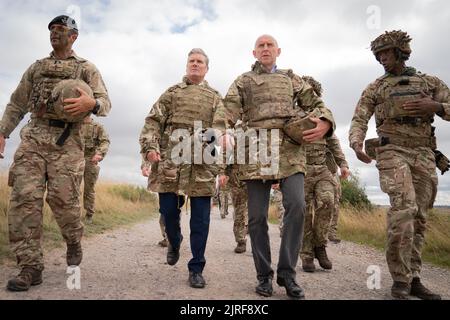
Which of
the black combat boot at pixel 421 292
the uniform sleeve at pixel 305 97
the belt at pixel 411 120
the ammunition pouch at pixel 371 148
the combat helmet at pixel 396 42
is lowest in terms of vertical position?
the black combat boot at pixel 421 292

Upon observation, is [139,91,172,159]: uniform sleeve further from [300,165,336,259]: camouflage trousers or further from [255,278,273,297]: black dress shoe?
[300,165,336,259]: camouflage trousers

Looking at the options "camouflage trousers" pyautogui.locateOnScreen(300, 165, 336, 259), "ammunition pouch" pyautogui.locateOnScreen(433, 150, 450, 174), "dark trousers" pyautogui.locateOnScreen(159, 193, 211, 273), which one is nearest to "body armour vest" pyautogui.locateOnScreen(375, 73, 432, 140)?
"ammunition pouch" pyautogui.locateOnScreen(433, 150, 450, 174)

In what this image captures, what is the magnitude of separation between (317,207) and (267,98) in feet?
8.46

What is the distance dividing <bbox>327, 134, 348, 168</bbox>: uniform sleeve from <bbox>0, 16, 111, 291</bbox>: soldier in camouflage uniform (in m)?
3.88

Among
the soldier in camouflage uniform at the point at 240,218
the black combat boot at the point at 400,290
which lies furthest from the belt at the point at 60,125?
the black combat boot at the point at 400,290

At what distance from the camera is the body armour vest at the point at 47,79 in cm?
439

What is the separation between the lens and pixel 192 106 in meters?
4.84

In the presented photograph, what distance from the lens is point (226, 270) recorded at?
5.40 m

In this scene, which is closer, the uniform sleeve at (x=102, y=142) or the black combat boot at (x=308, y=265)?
the black combat boot at (x=308, y=265)

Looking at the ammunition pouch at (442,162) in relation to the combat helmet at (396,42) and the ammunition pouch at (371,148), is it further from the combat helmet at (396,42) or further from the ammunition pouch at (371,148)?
the combat helmet at (396,42)

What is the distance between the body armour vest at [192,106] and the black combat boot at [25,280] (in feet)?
7.32

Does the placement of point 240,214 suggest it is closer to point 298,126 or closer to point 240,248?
point 240,248
